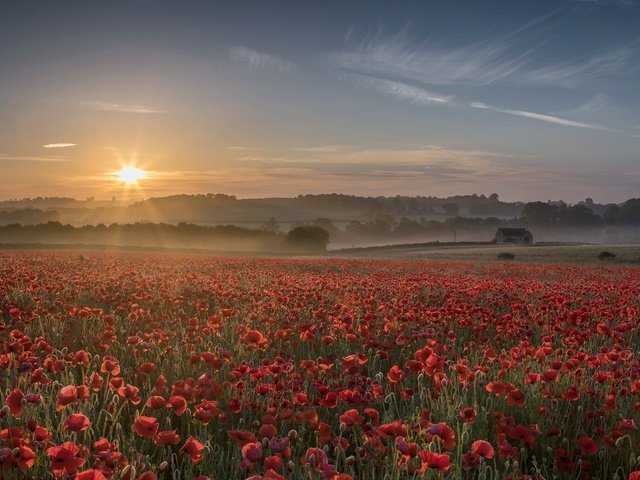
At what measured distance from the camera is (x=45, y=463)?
3150 millimetres

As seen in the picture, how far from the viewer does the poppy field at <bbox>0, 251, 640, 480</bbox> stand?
114 inches

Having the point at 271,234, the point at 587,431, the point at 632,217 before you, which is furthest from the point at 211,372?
the point at 632,217

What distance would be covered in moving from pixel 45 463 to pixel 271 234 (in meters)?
99.7

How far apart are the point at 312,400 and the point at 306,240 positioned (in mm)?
90406

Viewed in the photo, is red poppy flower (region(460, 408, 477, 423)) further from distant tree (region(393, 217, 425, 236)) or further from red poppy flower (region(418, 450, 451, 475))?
distant tree (region(393, 217, 425, 236))

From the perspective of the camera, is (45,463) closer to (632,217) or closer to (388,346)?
(388,346)

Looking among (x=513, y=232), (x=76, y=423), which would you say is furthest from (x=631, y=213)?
(x=76, y=423)

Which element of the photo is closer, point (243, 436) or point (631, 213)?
point (243, 436)

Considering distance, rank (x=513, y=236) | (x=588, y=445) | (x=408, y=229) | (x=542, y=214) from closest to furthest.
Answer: (x=588, y=445) → (x=513, y=236) → (x=408, y=229) → (x=542, y=214)

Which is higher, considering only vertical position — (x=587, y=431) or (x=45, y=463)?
(x=45, y=463)

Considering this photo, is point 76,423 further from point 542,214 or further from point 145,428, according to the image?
point 542,214

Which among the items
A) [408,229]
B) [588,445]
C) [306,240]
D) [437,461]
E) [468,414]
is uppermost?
[408,229]

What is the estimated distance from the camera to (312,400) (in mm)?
4125

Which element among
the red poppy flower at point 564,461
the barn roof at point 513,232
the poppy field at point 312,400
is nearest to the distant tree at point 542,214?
the barn roof at point 513,232
